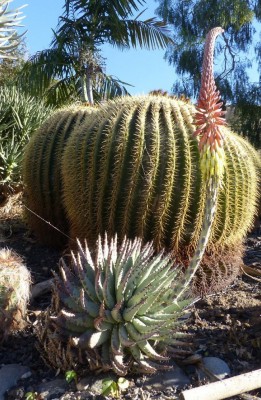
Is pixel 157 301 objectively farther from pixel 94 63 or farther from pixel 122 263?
pixel 94 63

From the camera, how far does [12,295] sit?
336cm

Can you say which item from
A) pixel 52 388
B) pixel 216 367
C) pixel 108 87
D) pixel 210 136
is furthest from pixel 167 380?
pixel 108 87

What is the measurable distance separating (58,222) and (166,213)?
1.70 m

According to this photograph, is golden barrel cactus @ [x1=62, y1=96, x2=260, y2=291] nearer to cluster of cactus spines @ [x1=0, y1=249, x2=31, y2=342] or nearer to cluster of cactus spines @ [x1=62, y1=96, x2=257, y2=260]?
cluster of cactus spines @ [x1=62, y1=96, x2=257, y2=260]

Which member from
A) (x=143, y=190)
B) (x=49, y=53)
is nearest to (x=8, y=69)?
(x=49, y=53)

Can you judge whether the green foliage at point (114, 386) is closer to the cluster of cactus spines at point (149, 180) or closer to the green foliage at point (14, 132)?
the cluster of cactus spines at point (149, 180)

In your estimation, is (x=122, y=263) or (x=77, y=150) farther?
(x=77, y=150)

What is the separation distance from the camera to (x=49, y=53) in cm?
1772

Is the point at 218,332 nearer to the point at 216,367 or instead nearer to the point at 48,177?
the point at 216,367

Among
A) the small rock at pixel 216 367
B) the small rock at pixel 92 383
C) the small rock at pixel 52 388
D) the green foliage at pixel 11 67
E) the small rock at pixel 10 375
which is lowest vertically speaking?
the small rock at pixel 10 375

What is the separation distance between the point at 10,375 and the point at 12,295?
A: 51 centimetres

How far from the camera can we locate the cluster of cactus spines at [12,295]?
332cm

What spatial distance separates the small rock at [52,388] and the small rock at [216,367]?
764 mm

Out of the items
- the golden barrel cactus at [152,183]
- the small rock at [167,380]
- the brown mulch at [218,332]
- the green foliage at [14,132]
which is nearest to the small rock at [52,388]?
the brown mulch at [218,332]
